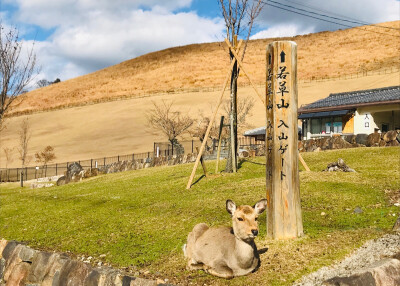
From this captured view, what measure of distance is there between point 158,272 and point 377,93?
128ft

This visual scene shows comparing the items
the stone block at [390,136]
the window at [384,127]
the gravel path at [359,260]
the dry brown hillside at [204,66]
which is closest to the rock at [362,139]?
the stone block at [390,136]

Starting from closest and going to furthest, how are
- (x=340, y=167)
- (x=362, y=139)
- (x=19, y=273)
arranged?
(x=19, y=273)
(x=340, y=167)
(x=362, y=139)

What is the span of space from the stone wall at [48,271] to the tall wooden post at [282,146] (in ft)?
11.4

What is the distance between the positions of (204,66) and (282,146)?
422ft

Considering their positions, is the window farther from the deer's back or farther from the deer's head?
the deer's head

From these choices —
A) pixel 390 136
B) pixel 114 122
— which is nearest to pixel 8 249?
pixel 390 136

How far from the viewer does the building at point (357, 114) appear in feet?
126

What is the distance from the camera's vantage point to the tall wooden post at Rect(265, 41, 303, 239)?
9.41 meters

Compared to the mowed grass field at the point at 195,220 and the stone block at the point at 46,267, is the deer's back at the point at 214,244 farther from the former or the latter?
the stone block at the point at 46,267

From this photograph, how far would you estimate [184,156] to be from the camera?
35.2m

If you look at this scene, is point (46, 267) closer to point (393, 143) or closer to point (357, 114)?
Answer: point (393, 143)

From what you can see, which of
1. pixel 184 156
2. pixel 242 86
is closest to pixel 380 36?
pixel 242 86

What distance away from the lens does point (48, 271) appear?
972 centimetres

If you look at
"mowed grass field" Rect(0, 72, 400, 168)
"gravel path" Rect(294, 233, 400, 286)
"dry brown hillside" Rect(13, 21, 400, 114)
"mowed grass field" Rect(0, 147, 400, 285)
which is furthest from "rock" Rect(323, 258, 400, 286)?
"dry brown hillside" Rect(13, 21, 400, 114)
